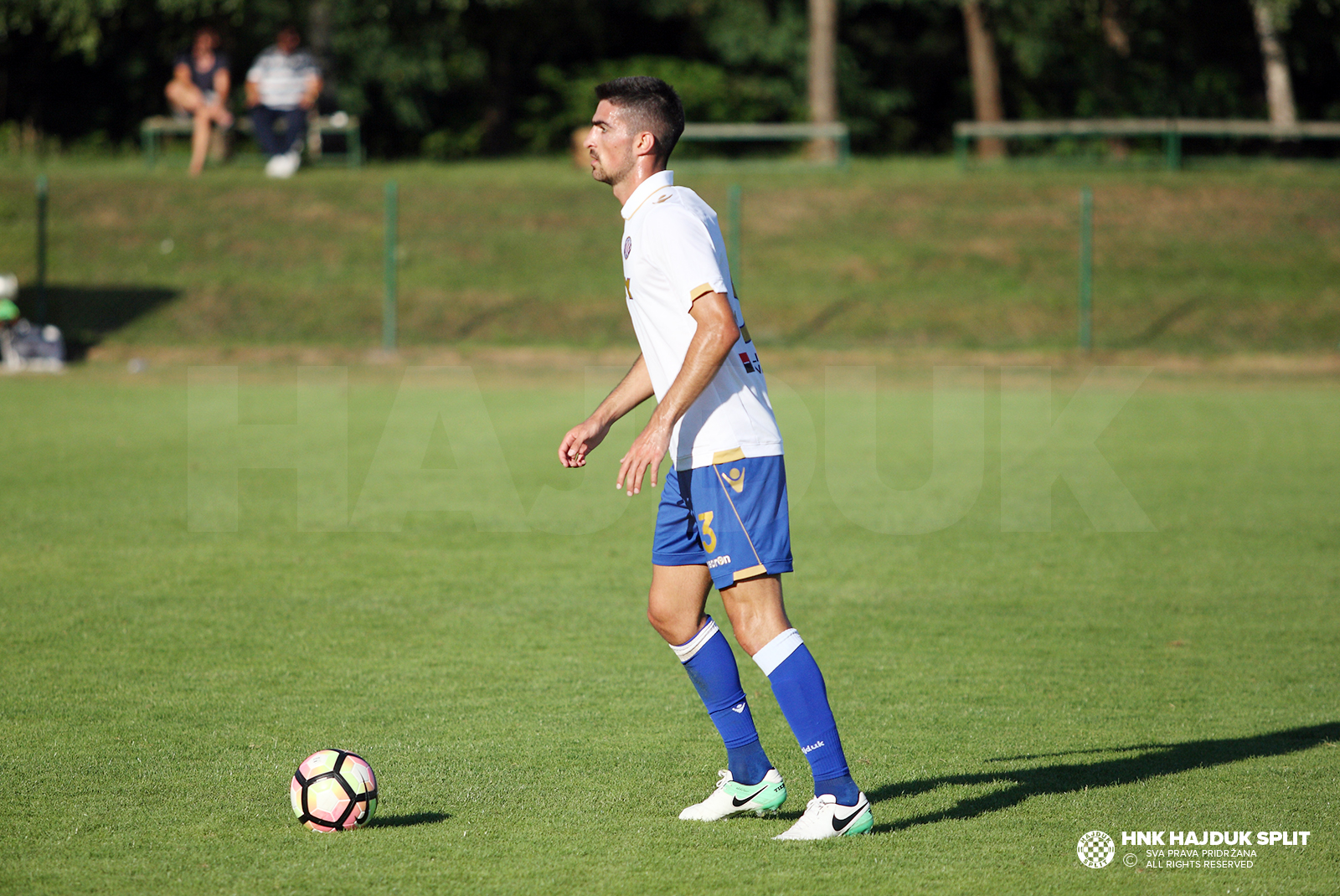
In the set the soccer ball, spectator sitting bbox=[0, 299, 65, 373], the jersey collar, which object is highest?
the jersey collar

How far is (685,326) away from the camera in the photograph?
168 inches

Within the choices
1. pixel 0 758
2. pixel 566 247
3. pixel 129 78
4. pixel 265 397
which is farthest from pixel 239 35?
pixel 0 758

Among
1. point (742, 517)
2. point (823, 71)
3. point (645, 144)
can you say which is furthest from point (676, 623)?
point (823, 71)

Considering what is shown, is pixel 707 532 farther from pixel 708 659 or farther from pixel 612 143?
pixel 612 143

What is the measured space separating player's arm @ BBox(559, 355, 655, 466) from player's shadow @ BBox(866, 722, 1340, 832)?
1549 millimetres

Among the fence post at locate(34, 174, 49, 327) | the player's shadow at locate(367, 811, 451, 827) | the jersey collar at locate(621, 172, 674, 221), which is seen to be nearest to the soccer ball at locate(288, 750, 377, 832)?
the player's shadow at locate(367, 811, 451, 827)

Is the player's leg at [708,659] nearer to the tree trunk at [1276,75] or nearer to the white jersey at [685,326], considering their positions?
the white jersey at [685,326]

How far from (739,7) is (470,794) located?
124 ft

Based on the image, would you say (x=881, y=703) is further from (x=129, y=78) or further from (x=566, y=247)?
(x=129, y=78)

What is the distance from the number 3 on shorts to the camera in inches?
165

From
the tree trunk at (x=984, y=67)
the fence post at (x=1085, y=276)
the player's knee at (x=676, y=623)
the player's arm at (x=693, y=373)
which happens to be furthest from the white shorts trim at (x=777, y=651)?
the tree trunk at (x=984, y=67)

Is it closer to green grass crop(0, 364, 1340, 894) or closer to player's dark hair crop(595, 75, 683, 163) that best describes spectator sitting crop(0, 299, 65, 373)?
green grass crop(0, 364, 1340, 894)

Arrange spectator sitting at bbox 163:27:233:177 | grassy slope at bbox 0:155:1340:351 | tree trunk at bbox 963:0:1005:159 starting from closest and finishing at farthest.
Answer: grassy slope at bbox 0:155:1340:351
spectator sitting at bbox 163:27:233:177
tree trunk at bbox 963:0:1005:159

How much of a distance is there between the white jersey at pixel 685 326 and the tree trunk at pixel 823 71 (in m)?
26.3
